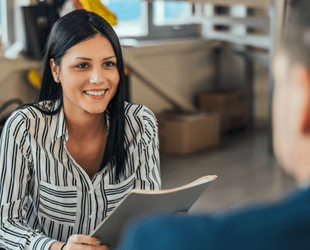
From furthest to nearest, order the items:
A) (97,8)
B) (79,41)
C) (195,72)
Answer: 1. (195,72)
2. (97,8)
3. (79,41)

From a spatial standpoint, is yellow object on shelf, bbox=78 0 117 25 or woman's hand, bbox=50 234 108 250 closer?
woman's hand, bbox=50 234 108 250

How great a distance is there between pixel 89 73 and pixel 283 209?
799 mm

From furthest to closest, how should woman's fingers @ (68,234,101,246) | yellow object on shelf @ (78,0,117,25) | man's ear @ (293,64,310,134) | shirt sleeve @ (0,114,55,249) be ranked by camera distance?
yellow object on shelf @ (78,0,117,25) → shirt sleeve @ (0,114,55,249) → woman's fingers @ (68,234,101,246) → man's ear @ (293,64,310,134)

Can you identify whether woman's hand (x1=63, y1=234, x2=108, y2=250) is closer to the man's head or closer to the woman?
the woman

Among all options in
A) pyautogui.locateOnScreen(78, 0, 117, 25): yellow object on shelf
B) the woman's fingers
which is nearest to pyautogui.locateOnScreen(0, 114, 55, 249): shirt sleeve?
the woman's fingers

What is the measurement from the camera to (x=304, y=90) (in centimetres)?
27

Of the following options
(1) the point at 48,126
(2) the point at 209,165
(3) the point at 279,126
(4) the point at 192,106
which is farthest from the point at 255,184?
(3) the point at 279,126

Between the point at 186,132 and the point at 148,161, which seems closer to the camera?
the point at 148,161

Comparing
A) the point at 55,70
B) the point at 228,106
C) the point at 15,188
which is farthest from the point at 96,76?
the point at 228,106

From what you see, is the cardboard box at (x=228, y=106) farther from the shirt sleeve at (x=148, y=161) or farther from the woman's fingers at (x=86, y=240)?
the woman's fingers at (x=86, y=240)

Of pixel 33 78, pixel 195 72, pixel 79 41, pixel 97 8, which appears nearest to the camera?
pixel 79 41

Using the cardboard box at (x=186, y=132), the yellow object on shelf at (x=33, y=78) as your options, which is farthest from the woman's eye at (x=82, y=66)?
the cardboard box at (x=186, y=132)

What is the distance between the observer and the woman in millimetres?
1007

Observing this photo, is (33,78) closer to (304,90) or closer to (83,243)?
(83,243)
